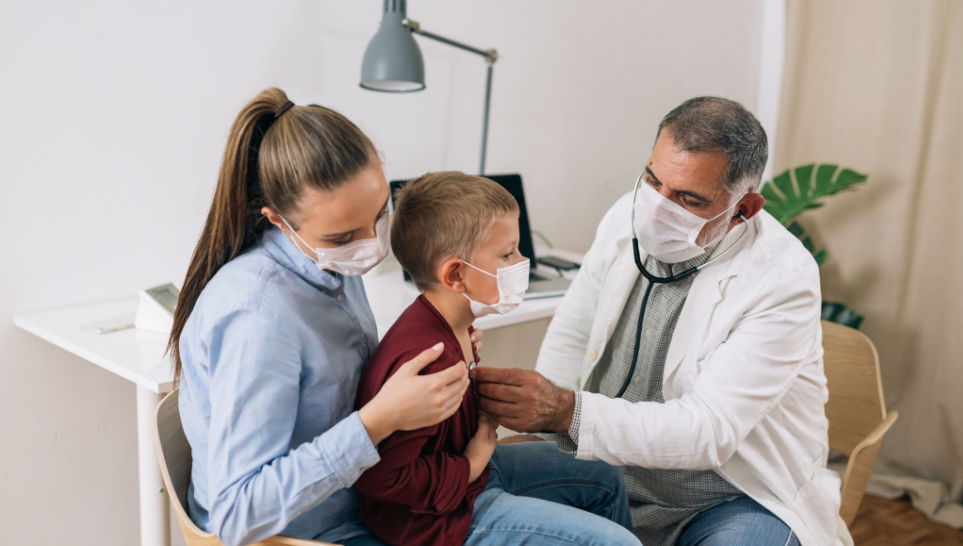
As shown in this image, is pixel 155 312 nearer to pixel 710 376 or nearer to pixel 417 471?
pixel 417 471

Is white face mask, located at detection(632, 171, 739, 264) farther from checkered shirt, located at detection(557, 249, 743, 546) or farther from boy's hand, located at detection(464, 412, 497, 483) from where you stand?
boy's hand, located at detection(464, 412, 497, 483)

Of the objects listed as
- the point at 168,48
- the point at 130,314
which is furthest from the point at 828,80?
the point at 130,314

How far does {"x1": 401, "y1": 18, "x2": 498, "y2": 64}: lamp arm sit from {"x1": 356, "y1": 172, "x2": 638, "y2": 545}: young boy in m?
0.99

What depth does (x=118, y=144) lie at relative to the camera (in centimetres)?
168

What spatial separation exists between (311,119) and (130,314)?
0.97m

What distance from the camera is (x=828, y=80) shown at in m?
2.75

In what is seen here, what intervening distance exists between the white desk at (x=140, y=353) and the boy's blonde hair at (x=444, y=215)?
58 cm

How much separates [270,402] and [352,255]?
0.79ft

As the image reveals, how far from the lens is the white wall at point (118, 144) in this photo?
157 cm

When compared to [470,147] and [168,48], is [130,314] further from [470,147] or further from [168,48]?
[470,147]

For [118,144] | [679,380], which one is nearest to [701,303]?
[679,380]

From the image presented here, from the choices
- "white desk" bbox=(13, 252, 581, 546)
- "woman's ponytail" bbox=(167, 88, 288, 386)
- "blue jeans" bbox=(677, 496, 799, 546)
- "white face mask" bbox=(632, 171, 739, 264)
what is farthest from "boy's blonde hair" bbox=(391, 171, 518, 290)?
"blue jeans" bbox=(677, 496, 799, 546)

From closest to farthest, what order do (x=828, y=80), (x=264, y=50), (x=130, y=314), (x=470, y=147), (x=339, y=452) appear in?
(x=339, y=452) < (x=130, y=314) < (x=264, y=50) < (x=470, y=147) < (x=828, y=80)

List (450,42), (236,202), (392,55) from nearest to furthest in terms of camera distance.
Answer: (236,202), (392,55), (450,42)
